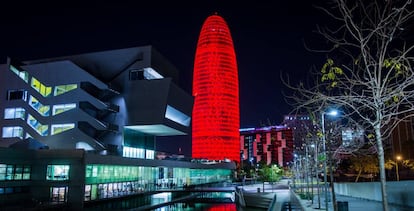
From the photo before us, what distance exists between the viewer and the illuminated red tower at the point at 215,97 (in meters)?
162

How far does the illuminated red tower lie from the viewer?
16188 centimetres

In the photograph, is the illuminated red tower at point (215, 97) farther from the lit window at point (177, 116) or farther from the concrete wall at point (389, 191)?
the concrete wall at point (389, 191)

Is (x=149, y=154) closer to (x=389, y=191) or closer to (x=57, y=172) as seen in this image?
(x=57, y=172)

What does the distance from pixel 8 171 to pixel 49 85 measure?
87.6ft

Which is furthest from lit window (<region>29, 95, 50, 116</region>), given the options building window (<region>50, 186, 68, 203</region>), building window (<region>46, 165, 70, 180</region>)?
building window (<region>50, 186, 68, 203</region>)

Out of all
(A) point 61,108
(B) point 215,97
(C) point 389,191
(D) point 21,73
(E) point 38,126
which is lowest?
(C) point 389,191

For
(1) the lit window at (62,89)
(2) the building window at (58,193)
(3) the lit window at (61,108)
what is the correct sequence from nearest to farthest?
1. (2) the building window at (58,193)
2. (3) the lit window at (61,108)
3. (1) the lit window at (62,89)

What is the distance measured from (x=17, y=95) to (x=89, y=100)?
1573 centimetres

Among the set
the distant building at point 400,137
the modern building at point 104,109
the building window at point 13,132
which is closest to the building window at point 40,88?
the modern building at point 104,109

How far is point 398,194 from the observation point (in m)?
32.7

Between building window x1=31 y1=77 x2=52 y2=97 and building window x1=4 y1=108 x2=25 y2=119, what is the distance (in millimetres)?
4644

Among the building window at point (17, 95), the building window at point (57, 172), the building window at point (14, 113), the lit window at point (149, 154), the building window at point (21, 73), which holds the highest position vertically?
the building window at point (21, 73)

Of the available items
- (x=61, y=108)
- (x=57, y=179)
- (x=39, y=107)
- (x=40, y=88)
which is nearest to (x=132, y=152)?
(x=61, y=108)

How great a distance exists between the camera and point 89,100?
64.7 meters
